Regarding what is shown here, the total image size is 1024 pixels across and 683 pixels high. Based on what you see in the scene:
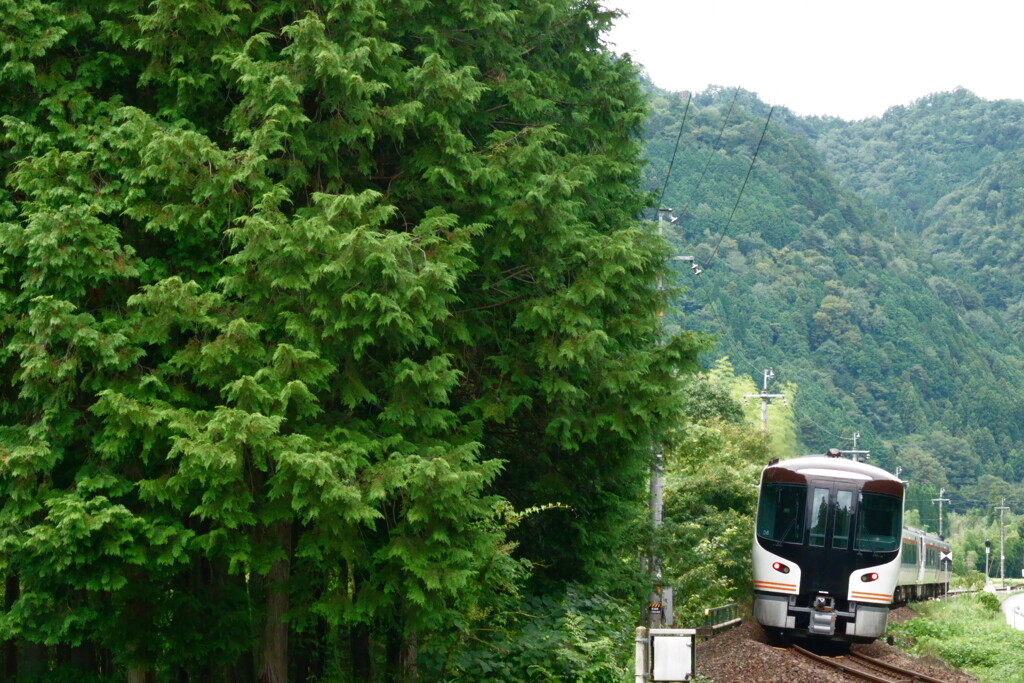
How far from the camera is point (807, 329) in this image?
357 feet

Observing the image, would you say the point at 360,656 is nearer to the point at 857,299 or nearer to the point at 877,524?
the point at 877,524

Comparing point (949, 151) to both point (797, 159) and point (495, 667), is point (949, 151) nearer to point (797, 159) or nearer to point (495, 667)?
point (797, 159)

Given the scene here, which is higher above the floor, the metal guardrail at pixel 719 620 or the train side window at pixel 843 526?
the train side window at pixel 843 526

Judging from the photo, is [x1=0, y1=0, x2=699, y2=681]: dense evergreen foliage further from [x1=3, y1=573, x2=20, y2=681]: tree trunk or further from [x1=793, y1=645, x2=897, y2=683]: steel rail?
[x1=793, y1=645, x2=897, y2=683]: steel rail

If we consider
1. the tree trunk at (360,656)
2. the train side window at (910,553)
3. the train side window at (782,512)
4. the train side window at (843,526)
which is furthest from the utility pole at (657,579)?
the train side window at (910,553)

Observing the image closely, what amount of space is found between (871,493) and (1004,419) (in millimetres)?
99801

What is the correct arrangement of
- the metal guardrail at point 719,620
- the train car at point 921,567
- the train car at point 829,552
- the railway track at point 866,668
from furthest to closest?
the train car at point 921,567, the metal guardrail at point 719,620, the train car at point 829,552, the railway track at point 866,668

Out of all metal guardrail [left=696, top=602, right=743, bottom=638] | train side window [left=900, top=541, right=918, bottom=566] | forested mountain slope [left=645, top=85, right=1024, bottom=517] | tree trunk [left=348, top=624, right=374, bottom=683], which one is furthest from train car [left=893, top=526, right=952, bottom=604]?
forested mountain slope [left=645, top=85, right=1024, bottom=517]

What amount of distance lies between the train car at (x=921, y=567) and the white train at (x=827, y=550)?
25.3 ft

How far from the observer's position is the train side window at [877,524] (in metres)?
16.8

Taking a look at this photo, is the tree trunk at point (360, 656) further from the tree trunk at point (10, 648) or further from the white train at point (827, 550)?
the white train at point (827, 550)

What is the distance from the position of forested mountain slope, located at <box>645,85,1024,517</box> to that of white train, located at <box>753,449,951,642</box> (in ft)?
225

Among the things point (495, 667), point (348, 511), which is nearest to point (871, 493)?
point (495, 667)

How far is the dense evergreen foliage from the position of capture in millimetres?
8844
